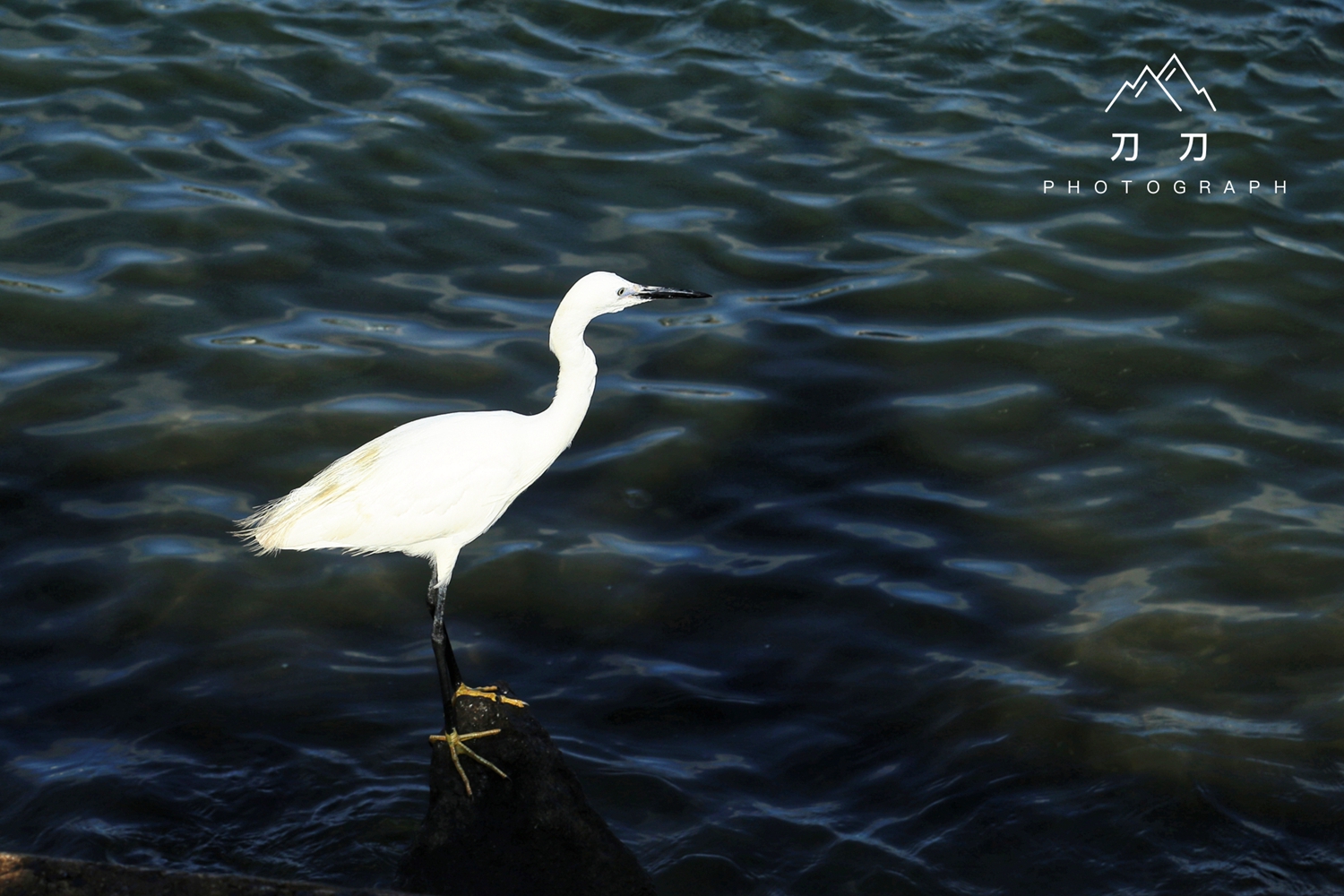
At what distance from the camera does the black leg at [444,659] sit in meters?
5.14

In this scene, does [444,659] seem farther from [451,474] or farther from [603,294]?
[603,294]

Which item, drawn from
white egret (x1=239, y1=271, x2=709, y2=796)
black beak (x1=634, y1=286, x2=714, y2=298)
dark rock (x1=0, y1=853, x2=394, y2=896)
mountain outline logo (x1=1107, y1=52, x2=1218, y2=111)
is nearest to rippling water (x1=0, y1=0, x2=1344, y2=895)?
mountain outline logo (x1=1107, y1=52, x2=1218, y2=111)

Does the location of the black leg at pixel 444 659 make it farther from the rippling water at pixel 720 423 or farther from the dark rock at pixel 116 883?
the dark rock at pixel 116 883

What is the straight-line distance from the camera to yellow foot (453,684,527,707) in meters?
5.03

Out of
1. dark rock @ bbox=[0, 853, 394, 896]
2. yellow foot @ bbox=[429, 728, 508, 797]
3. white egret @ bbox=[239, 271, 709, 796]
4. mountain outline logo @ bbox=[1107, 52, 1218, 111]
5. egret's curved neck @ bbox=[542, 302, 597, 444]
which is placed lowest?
yellow foot @ bbox=[429, 728, 508, 797]

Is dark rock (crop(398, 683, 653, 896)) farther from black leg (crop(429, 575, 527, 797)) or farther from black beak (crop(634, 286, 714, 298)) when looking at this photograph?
black beak (crop(634, 286, 714, 298))

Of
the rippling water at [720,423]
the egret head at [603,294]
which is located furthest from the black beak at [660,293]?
the rippling water at [720,423]

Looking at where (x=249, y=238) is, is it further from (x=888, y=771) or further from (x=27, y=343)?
(x=888, y=771)

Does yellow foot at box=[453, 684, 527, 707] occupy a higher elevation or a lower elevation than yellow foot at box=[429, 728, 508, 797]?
higher

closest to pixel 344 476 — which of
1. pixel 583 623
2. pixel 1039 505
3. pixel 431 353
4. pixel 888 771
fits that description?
pixel 583 623

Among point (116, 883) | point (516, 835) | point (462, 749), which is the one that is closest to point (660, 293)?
point (462, 749)

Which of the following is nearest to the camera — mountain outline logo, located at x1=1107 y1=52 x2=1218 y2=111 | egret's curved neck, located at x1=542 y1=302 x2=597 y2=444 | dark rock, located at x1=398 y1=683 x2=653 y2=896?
dark rock, located at x1=398 y1=683 x2=653 y2=896

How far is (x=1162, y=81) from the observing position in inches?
442

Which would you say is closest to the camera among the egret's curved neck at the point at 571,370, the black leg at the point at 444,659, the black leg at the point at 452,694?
the black leg at the point at 452,694
